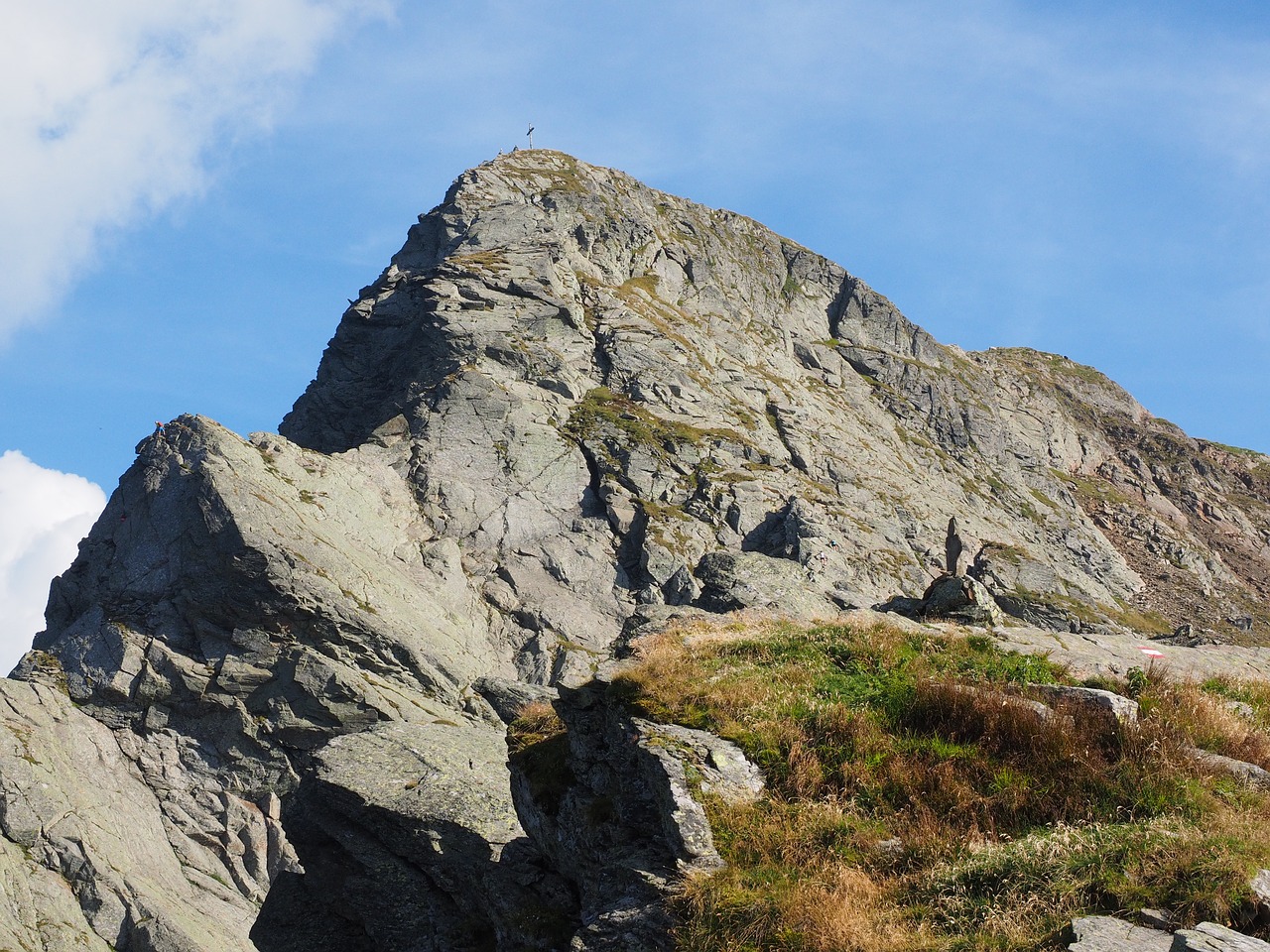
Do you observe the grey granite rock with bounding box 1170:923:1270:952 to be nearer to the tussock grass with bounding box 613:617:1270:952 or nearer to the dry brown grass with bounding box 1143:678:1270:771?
the tussock grass with bounding box 613:617:1270:952

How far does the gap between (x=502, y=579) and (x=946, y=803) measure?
66830 millimetres

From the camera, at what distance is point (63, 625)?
2815 inches

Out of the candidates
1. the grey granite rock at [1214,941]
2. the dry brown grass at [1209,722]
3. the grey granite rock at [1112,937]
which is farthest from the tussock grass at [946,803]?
the grey granite rock at [1214,941]

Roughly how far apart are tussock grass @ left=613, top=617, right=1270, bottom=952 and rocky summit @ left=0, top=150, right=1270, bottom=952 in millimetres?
1007

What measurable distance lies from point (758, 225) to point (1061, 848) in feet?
566

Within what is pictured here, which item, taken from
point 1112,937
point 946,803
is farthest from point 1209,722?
point 1112,937

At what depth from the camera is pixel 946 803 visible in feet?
45.6

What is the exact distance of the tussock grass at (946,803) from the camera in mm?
11047

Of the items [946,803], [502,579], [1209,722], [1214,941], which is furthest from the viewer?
A: [502,579]

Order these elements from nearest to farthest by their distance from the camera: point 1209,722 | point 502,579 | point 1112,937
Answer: point 1112,937 < point 1209,722 < point 502,579

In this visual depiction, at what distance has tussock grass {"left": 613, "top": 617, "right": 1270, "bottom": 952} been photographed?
11047 mm

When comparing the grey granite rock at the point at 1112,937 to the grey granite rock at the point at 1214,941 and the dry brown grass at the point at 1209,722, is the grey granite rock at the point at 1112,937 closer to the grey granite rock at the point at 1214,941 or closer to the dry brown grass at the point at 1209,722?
the grey granite rock at the point at 1214,941

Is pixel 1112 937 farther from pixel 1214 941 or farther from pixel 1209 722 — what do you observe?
pixel 1209 722

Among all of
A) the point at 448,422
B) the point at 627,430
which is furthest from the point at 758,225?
the point at 448,422
